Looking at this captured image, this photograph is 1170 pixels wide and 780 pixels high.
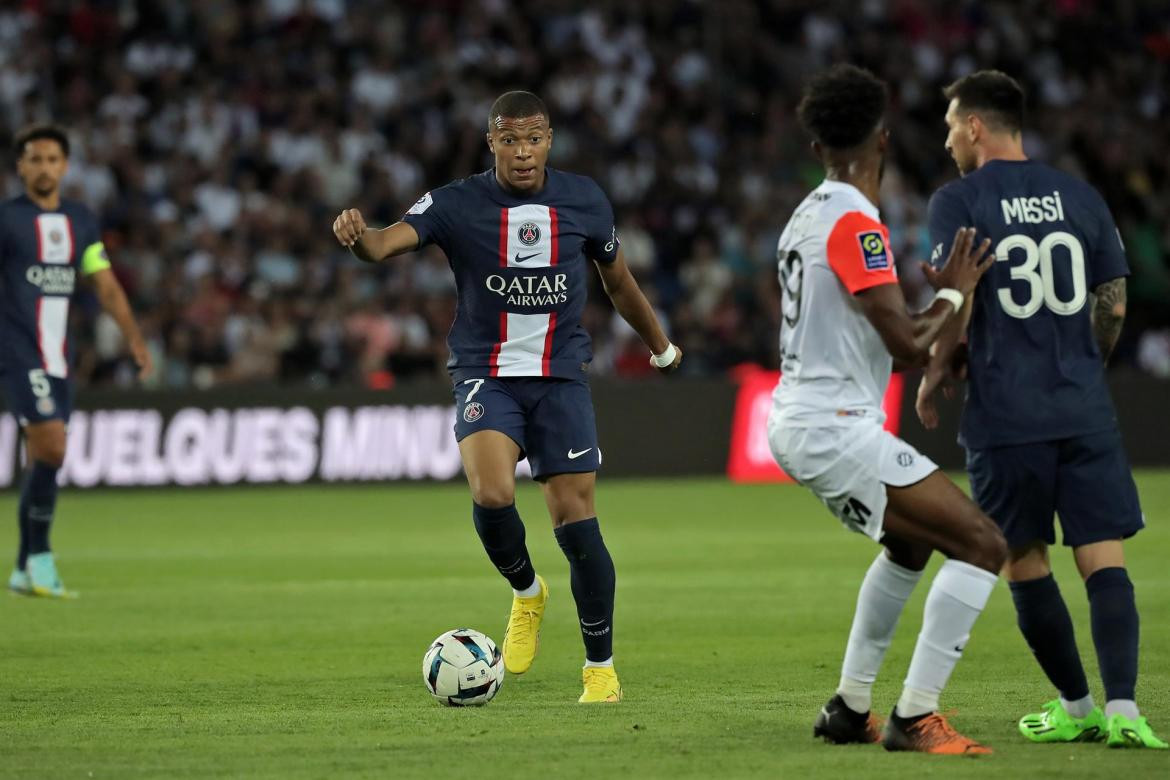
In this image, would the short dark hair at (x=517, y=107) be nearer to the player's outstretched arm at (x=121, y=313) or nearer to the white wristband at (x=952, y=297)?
the white wristband at (x=952, y=297)

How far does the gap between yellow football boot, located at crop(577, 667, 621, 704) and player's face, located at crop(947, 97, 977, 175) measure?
2353 millimetres

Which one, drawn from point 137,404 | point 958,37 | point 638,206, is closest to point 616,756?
point 137,404

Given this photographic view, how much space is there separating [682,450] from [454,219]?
43.3 feet

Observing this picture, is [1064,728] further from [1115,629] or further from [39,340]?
[39,340]

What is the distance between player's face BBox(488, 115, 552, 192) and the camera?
23.6 ft

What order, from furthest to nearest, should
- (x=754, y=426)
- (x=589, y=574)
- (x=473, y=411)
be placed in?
(x=754, y=426), (x=473, y=411), (x=589, y=574)

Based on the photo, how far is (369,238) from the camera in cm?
684

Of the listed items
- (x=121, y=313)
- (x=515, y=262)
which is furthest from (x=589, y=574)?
(x=121, y=313)

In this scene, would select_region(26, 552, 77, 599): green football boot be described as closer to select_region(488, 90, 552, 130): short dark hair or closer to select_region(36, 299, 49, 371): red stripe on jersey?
select_region(36, 299, 49, 371): red stripe on jersey

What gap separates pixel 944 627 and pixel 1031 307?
3.75 ft

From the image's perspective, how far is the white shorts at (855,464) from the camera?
221 inches

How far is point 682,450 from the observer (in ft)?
66.6

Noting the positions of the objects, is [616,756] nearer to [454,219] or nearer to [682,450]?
[454,219]

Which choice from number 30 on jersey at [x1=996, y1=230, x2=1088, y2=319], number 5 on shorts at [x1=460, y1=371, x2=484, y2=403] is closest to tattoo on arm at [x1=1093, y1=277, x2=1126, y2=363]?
number 30 on jersey at [x1=996, y1=230, x2=1088, y2=319]
